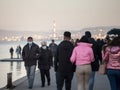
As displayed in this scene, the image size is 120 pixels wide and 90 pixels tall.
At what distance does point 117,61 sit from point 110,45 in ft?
1.22

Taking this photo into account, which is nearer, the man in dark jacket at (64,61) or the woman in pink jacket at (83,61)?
the woman in pink jacket at (83,61)

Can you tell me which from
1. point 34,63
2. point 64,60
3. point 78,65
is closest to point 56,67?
point 64,60

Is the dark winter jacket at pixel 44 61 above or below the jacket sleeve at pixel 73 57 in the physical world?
below

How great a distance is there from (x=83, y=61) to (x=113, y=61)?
1324 mm

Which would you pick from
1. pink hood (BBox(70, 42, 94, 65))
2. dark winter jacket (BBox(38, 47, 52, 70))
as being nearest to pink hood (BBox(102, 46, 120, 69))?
pink hood (BBox(70, 42, 94, 65))

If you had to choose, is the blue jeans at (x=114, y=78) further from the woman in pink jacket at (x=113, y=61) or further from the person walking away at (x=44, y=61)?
the person walking away at (x=44, y=61)

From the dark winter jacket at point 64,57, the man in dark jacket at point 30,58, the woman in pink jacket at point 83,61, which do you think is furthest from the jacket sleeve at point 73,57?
the man in dark jacket at point 30,58

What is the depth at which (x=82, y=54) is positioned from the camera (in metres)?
11.3

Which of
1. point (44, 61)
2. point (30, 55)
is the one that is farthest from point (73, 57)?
point (44, 61)

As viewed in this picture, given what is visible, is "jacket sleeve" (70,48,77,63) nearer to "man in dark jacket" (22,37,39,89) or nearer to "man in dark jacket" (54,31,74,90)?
"man in dark jacket" (54,31,74,90)

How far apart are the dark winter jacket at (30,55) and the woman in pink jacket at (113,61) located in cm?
688

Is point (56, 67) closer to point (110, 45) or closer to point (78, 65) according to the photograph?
point (78, 65)

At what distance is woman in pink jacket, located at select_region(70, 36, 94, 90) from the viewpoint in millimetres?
11234

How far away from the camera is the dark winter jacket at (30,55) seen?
1672 centimetres
